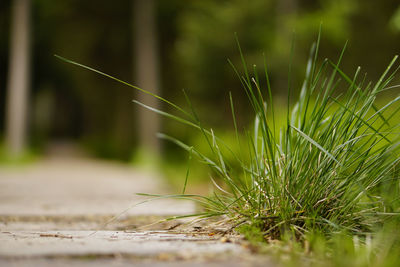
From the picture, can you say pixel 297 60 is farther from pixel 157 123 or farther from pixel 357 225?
pixel 357 225

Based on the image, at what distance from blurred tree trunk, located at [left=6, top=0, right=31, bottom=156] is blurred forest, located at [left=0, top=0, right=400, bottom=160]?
0.38m

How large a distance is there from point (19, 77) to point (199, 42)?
4576 millimetres

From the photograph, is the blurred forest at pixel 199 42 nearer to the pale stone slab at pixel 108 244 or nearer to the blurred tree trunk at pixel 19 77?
the blurred tree trunk at pixel 19 77

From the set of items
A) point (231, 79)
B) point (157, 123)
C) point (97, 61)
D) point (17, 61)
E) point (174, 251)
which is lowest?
point (174, 251)

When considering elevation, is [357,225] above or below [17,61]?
below

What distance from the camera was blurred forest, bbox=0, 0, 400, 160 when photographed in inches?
331

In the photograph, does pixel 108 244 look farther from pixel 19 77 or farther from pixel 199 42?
pixel 19 77

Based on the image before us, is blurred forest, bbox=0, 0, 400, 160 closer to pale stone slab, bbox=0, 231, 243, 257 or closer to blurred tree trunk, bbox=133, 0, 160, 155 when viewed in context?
blurred tree trunk, bbox=133, 0, 160, 155

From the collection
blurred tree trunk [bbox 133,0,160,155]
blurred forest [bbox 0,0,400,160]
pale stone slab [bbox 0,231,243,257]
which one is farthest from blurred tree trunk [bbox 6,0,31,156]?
pale stone slab [bbox 0,231,243,257]

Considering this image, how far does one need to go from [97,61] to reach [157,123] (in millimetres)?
5230

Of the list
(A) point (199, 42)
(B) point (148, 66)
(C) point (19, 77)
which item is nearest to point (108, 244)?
(A) point (199, 42)

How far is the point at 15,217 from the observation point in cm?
200

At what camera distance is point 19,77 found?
9.62 metres

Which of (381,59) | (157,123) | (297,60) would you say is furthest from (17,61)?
(381,59)
